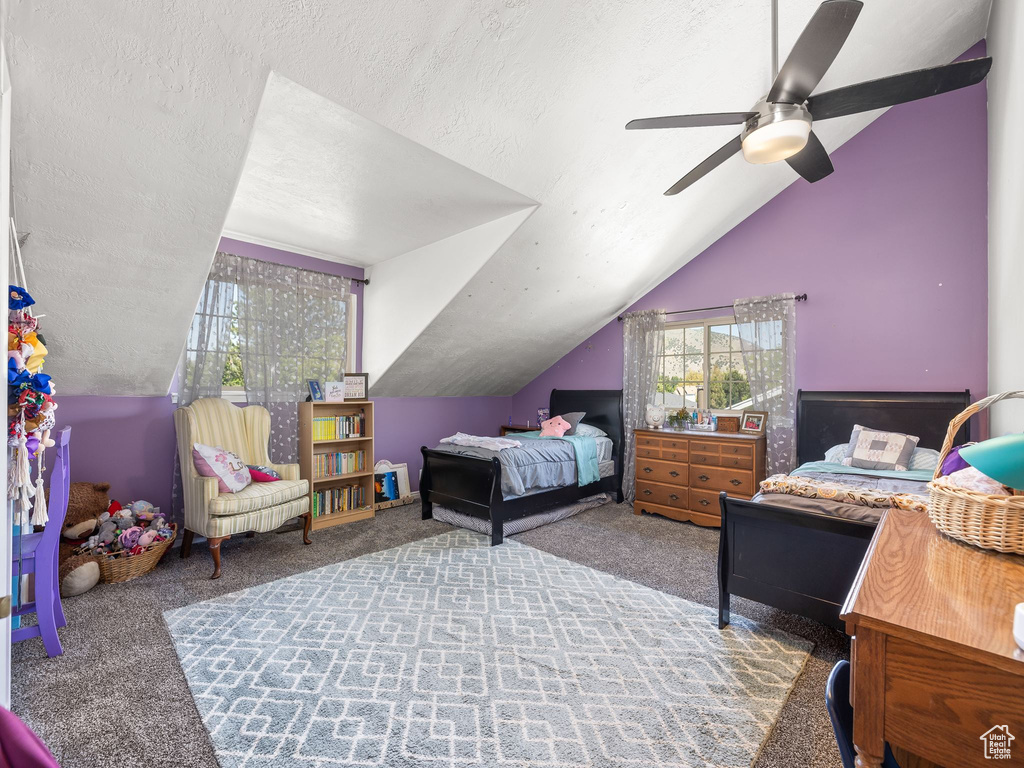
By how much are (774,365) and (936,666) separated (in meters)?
3.91

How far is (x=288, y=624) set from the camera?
246cm

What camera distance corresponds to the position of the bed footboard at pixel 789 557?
2160 mm

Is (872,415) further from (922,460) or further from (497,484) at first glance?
(497,484)

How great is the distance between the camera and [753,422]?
4.35 m

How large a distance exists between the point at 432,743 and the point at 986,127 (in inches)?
195

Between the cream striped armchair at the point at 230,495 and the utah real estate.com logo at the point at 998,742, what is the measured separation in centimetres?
350

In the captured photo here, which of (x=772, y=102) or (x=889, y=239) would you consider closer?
(x=772, y=102)

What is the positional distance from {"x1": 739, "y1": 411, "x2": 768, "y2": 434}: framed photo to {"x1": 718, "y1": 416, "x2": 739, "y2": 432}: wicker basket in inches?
1.6

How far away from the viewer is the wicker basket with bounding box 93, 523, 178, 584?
2.94 metres

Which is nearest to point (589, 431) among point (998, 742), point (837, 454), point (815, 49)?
point (837, 454)

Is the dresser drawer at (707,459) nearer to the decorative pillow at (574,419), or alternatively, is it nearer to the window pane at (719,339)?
the window pane at (719,339)

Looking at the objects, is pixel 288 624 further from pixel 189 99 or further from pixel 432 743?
pixel 189 99

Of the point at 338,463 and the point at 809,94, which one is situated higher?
the point at 809,94

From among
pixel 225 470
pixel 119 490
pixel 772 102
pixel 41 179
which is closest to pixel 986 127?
pixel 772 102
